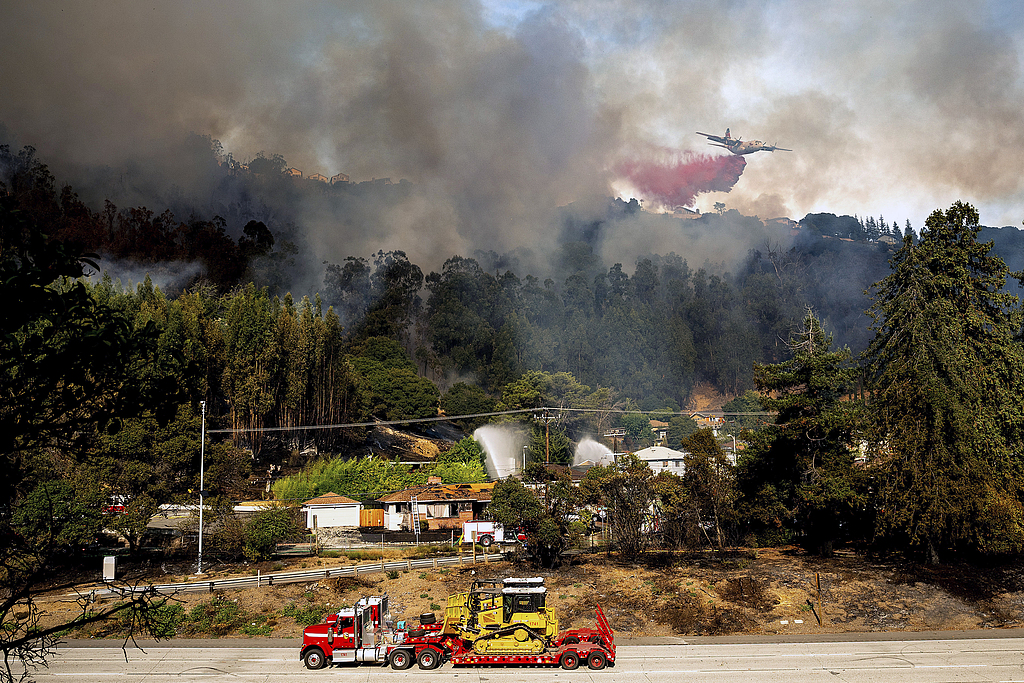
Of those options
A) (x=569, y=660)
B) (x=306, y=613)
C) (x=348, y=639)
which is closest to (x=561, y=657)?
(x=569, y=660)

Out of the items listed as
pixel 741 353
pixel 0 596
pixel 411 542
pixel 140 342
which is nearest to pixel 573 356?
pixel 741 353

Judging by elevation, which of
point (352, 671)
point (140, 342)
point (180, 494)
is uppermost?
point (140, 342)

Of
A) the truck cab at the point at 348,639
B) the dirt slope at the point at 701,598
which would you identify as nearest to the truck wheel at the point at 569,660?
the truck cab at the point at 348,639

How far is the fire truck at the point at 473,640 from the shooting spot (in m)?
24.7

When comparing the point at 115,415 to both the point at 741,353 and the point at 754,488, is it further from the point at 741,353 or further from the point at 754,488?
the point at 741,353

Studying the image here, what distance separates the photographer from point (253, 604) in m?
33.8

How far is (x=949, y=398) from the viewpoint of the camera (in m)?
37.2

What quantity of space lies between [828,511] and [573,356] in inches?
3995

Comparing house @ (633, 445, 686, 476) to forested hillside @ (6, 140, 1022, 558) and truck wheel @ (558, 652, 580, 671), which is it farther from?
truck wheel @ (558, 652, 580, 671)

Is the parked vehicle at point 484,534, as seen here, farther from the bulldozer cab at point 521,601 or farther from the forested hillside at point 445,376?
the bulldozer cab at point 521,601

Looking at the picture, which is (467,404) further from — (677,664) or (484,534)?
(677,664)

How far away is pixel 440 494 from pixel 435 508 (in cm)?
109

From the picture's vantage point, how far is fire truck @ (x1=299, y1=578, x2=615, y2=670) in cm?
2467

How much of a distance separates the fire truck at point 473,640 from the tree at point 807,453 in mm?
19347
